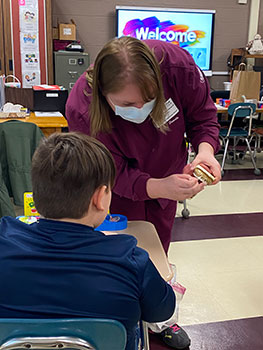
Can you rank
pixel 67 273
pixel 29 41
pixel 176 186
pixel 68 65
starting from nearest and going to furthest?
pixel 67 273, pixel 176 186, pixel 29 41, pixel 68 65

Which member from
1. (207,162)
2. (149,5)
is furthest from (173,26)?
(207,162)

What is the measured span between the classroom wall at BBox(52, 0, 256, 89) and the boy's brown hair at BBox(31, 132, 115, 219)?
5.67m

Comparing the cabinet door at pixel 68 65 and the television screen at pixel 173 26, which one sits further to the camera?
the television screen at pixel 173 26

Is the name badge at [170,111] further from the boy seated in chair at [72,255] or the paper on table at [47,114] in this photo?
the paper on table at [47,114]

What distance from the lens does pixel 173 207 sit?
5.72ft

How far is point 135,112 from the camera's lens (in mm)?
1345

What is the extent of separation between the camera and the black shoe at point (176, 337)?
184cm

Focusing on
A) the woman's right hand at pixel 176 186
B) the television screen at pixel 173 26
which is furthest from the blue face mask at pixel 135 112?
the television screen at pixel 173 26

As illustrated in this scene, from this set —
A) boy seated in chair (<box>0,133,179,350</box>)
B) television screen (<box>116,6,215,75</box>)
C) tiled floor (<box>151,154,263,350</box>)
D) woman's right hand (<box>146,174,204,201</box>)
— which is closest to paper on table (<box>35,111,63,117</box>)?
tiled floor (<box>151,154,263,350</box>)

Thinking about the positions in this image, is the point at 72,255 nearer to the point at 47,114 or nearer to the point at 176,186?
the point at 176,186

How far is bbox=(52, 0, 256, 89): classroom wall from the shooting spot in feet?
19.7

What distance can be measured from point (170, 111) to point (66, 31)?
4725 mm

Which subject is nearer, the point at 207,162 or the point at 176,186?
the point at 176,186

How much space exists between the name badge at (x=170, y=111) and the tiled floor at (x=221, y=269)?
3.61 feet
